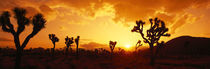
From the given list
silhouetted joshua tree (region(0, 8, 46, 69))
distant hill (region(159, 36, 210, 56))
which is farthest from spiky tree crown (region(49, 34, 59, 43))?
distant hill (region(159, 36, 210, 56))

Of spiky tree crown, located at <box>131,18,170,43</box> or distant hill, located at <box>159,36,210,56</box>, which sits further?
distant hill, located at <box>159,36,210,56</box>

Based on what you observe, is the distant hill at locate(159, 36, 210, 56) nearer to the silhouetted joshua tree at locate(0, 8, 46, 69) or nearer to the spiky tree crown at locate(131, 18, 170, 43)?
the spiky tree crown at locate(131, 18, 170, 43)

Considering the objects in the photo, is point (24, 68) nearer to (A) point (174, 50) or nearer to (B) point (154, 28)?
(B) point (154, 28)

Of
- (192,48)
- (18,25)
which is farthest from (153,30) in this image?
(192,48)

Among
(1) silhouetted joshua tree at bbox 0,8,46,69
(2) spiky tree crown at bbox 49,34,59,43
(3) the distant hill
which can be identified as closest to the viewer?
(1) silhouetted joshua tree at bbox 0,8,46,69

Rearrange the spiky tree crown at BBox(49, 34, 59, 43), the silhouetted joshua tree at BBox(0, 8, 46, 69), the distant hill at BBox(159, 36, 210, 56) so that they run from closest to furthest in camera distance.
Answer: the silhouetted joshua tree at BBox(0, 8, 46, 69) < the spiky tree crown at BBox(49, 34, 59, 43) < the distant hill at BBox(159, 36, 210, 56)

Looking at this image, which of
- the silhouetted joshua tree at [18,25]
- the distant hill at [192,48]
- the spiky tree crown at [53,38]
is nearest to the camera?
the silhouetted joshua tree at [18,25]

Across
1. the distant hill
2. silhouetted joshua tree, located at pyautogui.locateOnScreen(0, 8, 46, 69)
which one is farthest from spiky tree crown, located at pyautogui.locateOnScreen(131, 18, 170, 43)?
the distant hill

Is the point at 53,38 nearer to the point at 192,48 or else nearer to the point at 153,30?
the point at 153,30

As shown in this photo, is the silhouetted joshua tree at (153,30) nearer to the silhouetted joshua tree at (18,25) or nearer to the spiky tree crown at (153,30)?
the spiky tree crown at (153,30)

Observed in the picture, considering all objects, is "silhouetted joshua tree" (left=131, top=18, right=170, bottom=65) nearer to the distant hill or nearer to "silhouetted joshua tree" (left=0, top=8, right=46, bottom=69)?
"silhouetted joshua tree" (left=0, top=8, right=46, bottom=69)

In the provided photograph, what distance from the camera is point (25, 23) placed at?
37.4ft

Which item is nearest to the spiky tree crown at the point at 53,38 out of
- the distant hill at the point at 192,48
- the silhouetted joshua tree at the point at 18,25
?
the silhouetted joshua tree at the point at 18,25

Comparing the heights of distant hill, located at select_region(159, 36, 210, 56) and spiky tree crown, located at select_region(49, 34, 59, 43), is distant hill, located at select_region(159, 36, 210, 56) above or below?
below
